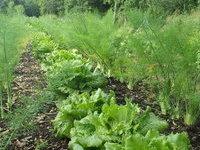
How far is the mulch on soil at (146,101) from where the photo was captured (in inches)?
223

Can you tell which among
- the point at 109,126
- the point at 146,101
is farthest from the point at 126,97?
the point at 109,126

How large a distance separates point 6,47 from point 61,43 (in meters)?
6.07

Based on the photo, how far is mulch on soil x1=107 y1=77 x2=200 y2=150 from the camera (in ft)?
18.5

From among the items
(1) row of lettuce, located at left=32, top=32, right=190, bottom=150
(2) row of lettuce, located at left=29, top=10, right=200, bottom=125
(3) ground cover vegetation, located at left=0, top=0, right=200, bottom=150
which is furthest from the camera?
(2) row of lettuce, located at left=29, top=10, right=200, bottom=125

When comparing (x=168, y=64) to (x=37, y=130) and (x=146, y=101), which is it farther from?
→ (x=37, y=130)

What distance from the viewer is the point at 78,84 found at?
6.75m

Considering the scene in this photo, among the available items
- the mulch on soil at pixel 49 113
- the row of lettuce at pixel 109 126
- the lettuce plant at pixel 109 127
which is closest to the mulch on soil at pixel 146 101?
the mulch on soil at pixel 49 113

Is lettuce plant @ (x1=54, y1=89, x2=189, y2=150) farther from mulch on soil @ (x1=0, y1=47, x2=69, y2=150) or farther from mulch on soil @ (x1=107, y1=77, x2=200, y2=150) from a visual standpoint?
mulch on soil @ (x1=107, y1=77, x2=200, y2=150)

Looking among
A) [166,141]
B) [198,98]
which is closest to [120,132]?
[166,141]

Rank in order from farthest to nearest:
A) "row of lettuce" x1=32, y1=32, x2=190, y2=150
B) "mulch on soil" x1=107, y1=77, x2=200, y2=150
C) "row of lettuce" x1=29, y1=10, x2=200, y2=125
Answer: "row of lettuce" x1=29, y1=10, x2=200, y2=125
"mulch on soil" x1=107, y1=77, x2=200, y2=150
"row of lettuce" x1=32, y1=32, x2=190, y2=150

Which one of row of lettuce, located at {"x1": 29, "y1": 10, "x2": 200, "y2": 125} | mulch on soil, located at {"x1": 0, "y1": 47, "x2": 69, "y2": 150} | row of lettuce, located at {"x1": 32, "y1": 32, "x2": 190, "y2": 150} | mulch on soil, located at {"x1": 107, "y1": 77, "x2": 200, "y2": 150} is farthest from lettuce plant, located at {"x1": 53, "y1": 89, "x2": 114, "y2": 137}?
row of lettuce, located at {"x1": 29, "y1": 10, "x2": 200, "y2": 125}

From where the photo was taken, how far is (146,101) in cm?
696

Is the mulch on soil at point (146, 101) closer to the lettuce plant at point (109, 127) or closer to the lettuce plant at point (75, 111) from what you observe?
the lettuce plant at point (109, 127)

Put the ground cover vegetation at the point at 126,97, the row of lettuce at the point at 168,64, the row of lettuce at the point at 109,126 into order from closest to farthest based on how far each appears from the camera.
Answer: the row of lettuce at the point at 109,126, the ground cover vegetation at the point at 126,97, the row of lettuce at the point at 168,64
